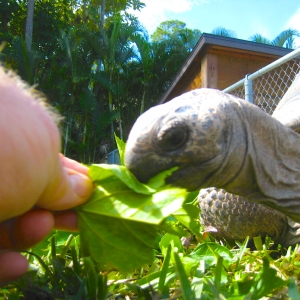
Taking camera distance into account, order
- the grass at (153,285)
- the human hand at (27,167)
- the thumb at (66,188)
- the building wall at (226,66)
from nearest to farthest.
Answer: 1. the human hand at (27,167)
2. the thumb at (66,188)
3. the grass at (153,285)
4. the building wall at (226,66)

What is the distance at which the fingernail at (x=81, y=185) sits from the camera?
2.16 feet

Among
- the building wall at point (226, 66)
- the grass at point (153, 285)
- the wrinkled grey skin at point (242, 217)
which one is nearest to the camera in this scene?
the grass at point (153, 285)

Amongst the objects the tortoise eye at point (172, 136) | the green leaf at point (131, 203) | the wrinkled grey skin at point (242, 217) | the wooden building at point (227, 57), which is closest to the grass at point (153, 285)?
the green leaf at point (131, 203)

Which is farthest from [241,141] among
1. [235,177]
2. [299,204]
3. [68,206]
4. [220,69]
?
[220,69]

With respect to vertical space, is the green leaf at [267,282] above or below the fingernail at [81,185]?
below

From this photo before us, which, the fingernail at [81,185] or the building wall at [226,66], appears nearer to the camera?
the fingernail at [81,185]

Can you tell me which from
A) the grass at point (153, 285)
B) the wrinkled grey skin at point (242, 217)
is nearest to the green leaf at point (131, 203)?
the grass at point (153, 285)

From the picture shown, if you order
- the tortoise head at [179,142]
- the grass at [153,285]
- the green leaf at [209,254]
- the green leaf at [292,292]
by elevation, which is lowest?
the green leaf at [209,254]

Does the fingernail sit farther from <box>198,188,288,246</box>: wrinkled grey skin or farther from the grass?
<box>198,188,288,246</box>: wrinkled grey skin

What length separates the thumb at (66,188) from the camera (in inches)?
22.8

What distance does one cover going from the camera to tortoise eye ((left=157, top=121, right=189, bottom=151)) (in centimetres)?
75

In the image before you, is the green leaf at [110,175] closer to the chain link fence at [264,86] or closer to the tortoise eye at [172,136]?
the tortoise eye at [172,136]

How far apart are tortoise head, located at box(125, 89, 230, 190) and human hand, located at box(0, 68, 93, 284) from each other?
0.53ft

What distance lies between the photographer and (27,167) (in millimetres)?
469
